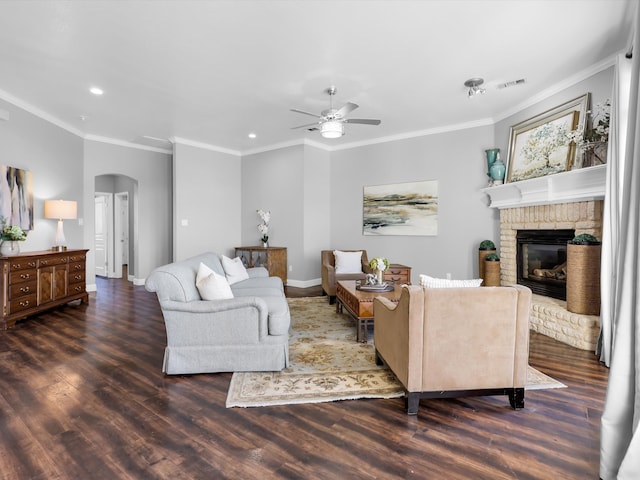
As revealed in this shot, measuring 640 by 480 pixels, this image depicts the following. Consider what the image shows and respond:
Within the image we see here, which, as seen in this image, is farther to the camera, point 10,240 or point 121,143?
point 121,143

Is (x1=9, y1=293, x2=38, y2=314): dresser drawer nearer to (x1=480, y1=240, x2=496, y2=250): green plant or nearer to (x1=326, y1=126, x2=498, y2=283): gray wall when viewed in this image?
(x1=326, y1=126, x2=498, y2=283): gray wall

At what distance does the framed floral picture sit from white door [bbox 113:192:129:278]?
820 cm

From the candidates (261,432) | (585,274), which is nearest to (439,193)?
(585,274)

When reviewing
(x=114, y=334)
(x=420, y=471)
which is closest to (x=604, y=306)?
(x=420, y=471)

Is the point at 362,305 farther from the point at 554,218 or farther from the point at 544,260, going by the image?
the point at 544,260

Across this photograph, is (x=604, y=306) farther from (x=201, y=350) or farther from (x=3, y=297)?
(x=3, y=297)

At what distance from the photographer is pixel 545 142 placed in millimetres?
4398

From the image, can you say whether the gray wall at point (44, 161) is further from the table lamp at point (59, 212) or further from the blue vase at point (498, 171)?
the blue vase at point (498, 171)

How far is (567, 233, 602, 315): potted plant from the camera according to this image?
3.40 meters

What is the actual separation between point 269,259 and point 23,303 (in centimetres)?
356

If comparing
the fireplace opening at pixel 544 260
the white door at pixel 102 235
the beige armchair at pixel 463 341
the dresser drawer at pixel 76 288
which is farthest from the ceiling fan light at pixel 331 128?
the white door at pixel 102 235

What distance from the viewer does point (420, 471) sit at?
1.65 metres

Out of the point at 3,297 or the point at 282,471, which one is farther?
the point at 3,297

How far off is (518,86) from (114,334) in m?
5.67
